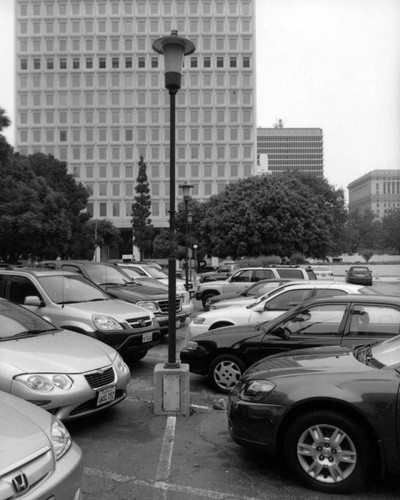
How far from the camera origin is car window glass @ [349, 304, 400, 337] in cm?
575

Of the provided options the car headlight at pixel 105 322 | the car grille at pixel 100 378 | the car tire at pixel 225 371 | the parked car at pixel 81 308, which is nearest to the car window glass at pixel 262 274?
the parked car at pixel 81 308

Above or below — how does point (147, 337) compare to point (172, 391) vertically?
above

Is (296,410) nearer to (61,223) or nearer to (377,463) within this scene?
(377,463)

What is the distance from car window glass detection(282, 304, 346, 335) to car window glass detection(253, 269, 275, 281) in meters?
10.8

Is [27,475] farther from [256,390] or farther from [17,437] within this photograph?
[256,390]

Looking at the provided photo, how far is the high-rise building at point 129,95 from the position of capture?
8338 centimetres

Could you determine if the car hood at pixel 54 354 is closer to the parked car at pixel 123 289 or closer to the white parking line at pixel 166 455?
the white parking line at pixel 166 455

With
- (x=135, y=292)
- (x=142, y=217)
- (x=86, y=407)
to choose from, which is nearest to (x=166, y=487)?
(x=86, y=407)

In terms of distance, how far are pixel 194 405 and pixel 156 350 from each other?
12.9 ft

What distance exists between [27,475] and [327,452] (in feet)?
7.23

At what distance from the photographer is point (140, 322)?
771cm

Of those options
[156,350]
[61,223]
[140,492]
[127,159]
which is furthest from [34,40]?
[140,492]

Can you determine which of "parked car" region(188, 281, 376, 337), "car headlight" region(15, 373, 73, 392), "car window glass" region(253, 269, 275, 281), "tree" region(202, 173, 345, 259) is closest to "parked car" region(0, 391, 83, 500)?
"car headlight" region(15, 373, 73, 392)

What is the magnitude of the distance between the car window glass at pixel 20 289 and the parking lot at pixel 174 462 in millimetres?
2997
